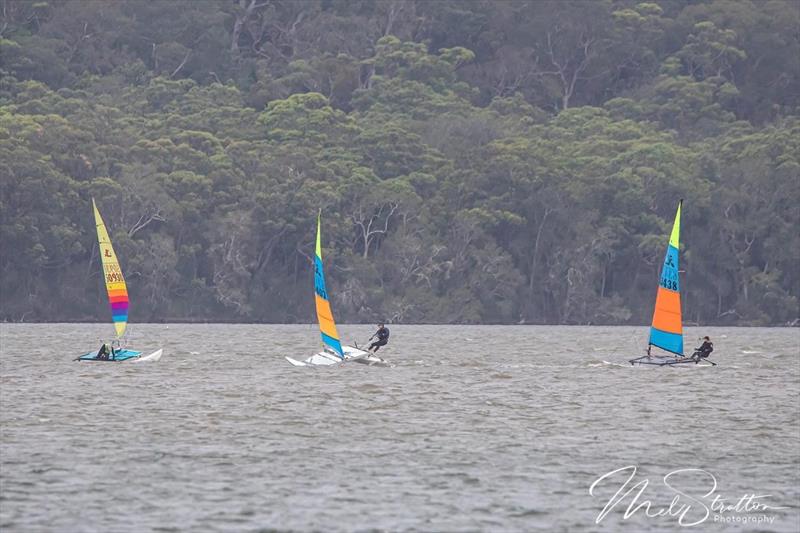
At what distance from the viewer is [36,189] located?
125 metres

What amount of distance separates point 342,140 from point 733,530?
121724mm

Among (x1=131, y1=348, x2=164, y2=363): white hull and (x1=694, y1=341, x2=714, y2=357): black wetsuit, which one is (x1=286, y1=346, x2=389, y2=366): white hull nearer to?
(x1=131, y1=348, x2=164, y2=363): white hull

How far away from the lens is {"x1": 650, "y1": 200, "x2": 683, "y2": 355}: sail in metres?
61.6

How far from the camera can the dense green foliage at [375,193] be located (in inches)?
5138

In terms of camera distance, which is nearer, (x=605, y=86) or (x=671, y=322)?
(x=671, y=322)

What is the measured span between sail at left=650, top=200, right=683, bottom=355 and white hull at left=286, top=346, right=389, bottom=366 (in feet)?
36.2

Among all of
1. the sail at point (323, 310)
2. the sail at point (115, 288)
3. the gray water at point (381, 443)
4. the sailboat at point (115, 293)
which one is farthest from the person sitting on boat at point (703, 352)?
the sail at point (115, 288)

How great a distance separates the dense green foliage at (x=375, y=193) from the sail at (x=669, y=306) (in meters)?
69.5

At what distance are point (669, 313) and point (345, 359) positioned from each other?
12815 millimetres

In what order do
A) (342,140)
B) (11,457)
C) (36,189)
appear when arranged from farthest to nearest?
(342,140)
(36,189)
(11,457)

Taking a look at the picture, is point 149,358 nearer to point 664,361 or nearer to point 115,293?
point 115,293

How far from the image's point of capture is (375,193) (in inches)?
5354

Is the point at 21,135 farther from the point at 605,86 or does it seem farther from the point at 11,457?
the point at 11,457

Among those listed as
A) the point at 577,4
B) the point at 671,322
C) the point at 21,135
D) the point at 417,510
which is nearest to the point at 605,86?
the point at 577,4
